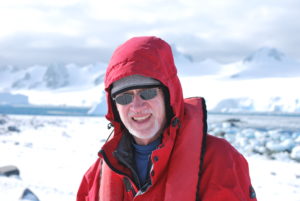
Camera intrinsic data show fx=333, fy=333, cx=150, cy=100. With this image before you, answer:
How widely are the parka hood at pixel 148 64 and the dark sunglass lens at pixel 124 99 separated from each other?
0.25 feet

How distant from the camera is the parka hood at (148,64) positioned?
1339 millimetres

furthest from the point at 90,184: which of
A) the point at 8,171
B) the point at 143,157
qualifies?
the point at 8,171

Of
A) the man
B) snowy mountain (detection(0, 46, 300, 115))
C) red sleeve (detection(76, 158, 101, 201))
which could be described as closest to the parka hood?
the man

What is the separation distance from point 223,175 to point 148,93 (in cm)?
45

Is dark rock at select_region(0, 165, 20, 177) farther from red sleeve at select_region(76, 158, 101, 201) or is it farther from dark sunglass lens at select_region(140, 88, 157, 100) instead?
dark sunglass lens at select_region(140, 88, 157, 100)

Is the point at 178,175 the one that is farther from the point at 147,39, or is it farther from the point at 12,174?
the point at 12,174

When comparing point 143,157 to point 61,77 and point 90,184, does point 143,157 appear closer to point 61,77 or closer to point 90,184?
point 90,184

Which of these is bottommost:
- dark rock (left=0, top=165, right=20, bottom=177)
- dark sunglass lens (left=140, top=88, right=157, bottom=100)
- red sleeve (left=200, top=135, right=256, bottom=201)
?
dark rock (left=0, top=165, right=20, bottom=177)

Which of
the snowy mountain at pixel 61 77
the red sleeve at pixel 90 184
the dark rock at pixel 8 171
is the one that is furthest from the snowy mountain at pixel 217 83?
the red sleeve at pixel 90 184

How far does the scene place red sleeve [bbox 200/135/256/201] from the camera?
4.09ft

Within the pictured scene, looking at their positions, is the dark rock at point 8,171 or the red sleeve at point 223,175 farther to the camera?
the dark rock at point 8,171

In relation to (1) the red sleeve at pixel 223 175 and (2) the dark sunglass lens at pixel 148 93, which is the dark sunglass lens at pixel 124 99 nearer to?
(2) the dark sunglass lens at pixel 148 93

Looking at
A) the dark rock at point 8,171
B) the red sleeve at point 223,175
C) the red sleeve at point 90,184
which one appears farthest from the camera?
the dark rock at point 8,171

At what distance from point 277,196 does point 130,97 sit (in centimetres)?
476
